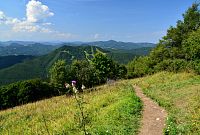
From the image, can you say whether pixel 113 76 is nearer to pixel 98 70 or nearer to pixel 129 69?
pixel 98 70

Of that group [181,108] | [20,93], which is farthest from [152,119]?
[20,93]

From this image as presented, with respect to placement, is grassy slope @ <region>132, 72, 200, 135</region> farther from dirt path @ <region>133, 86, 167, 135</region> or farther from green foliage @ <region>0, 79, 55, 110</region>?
green foliage @ <region>0, 79, 55, 110</region>

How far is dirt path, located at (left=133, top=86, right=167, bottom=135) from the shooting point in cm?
1079

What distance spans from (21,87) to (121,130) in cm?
5412

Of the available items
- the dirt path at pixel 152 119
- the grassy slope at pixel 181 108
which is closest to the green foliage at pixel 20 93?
the grassy slope at pixel 181 108

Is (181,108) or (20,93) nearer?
(181,108)

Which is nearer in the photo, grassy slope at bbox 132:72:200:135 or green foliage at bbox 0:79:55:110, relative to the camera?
grassy slope at bbox 132:72:200:135

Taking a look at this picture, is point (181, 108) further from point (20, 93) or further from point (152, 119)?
point (20, 93)

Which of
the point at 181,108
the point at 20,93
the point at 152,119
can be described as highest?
the point at 181,108

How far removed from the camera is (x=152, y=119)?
12.3m

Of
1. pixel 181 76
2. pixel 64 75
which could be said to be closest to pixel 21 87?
pixel 64 75

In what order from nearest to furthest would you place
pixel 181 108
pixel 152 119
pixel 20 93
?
pixel 152 119 → pixel 181 108 → pixel 20 93

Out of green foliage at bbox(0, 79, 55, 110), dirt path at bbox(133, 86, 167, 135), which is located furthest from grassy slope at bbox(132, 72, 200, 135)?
green foliage at bbox(0, 79, 55, 110)

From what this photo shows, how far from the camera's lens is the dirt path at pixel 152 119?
35.4 ft
